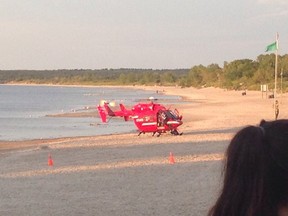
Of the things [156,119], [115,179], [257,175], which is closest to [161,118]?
[156,119]

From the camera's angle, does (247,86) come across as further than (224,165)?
Yes

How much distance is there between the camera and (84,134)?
3300cm

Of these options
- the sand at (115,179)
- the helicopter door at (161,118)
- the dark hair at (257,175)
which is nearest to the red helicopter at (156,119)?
the helicopter door at (161,118)

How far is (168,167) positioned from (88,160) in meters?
3.58

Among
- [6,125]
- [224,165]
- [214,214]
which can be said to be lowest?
[6,125]

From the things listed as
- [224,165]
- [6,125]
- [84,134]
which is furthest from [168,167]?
[6,125]

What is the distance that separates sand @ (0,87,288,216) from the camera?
11.1 meters

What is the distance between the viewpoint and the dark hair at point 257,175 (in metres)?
1.75

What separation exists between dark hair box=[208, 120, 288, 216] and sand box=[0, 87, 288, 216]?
6.61m

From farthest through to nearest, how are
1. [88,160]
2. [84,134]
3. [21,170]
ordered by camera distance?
[84,134]
[88,160]
[21,170]

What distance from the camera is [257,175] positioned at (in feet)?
5.82

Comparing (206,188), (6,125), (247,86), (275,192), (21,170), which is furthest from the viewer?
(247,86)

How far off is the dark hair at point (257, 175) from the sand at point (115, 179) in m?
6.61

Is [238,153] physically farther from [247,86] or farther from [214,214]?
[247,86]
